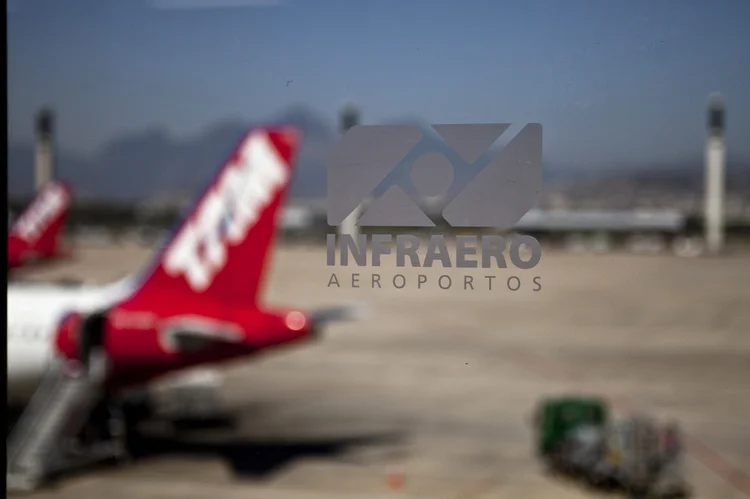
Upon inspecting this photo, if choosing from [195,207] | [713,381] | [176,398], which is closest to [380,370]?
[176,398]

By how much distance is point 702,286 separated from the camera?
33281 millimetres

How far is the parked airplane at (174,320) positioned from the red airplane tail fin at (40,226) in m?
11.6

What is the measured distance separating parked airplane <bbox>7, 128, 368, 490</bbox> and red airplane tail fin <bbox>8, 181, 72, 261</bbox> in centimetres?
1164

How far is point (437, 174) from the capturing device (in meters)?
9.46

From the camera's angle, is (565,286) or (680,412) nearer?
(680,412)

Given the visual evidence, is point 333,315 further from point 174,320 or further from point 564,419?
point 564,419

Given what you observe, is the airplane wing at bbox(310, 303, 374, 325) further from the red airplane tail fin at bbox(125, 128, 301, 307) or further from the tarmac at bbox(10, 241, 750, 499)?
the tarmac at bbox(10, 241, 750, 499)


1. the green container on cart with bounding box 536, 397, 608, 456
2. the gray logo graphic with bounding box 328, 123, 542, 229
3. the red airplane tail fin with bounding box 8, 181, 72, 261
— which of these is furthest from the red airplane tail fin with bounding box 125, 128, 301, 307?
the red airplane tail fin with bounding box 8, 181, 72, 261

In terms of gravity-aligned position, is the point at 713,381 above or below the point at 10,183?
below

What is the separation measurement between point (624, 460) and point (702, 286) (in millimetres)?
A: 23378

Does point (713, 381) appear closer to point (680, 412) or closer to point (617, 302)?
point (680, 412)

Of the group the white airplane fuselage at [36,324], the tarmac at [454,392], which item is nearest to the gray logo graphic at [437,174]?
the tarmac at [454,392]

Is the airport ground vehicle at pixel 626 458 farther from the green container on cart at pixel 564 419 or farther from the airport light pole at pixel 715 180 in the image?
the airport light pole at pixel 715 180

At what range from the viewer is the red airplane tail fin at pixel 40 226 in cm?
2439
